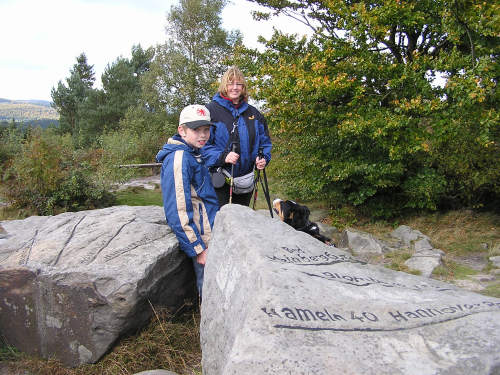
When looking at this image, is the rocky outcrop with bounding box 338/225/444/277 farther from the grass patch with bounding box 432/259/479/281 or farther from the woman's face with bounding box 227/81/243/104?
the woman's face with bounding box 227/81/243/104

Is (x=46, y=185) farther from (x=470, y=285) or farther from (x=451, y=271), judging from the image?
(x=470, y=285)

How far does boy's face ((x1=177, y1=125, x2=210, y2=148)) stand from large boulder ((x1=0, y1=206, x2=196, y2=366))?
3.06 ft

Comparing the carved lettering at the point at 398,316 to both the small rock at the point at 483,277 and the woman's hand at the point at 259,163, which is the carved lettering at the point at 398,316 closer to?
the woman's hand at the point at 259,163

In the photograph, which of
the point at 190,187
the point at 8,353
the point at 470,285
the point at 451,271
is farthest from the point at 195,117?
the point at 451,271

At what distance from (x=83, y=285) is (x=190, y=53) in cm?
2358

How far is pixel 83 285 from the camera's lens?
3.02 metres

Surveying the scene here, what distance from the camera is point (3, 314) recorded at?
328 centimetres

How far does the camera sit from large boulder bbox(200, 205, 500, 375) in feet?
5.14

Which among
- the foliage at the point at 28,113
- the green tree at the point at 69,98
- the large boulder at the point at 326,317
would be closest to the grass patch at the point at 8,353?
the large boulder at the point at 326,317

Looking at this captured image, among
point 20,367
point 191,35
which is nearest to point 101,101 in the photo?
point 191,35

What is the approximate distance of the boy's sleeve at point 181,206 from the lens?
3182mm

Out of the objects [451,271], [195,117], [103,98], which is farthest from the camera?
[103,98]

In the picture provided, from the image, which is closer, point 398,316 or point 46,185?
Answer: point 398,316

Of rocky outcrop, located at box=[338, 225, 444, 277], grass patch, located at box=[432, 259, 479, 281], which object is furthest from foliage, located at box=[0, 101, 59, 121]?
grass patch, located at box=[432, 259, 479, 281]
